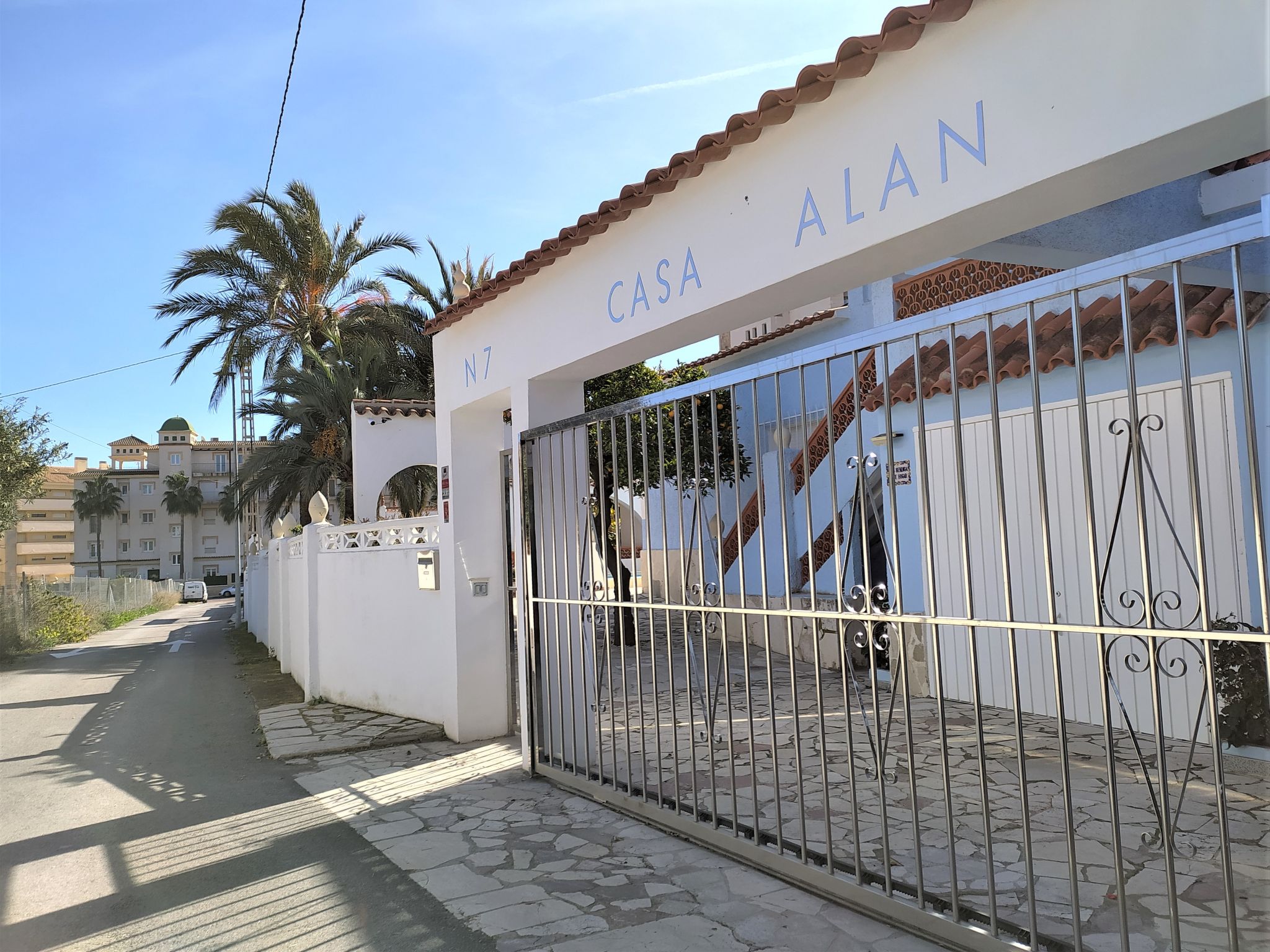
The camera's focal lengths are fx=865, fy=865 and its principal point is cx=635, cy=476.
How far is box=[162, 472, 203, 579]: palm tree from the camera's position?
2522 inches

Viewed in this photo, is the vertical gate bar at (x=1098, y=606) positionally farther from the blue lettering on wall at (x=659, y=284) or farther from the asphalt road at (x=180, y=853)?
the asphalt road at (x=180, y=853)

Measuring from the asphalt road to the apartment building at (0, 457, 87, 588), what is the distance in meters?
22.3

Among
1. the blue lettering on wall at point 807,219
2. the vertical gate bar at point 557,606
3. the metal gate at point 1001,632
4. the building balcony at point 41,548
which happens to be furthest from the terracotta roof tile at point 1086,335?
the building balcony at point 41,548

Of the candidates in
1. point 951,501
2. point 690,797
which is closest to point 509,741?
point 690,797

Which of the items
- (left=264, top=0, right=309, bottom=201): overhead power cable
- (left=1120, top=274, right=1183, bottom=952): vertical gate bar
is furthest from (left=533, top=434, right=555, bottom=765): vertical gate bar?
(left=264, top=0, right=309, bottom=201): overhead power cable

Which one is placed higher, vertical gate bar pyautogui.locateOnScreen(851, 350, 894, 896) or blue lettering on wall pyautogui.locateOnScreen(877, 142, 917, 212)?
blue lettering on wall pyautogui.locateOnScreen(877, 142, 917, 212)

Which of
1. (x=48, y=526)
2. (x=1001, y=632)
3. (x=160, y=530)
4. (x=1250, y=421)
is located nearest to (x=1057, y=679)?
(x=1250, y=421)

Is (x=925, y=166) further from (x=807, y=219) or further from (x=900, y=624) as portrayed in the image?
(x=900, y=624)

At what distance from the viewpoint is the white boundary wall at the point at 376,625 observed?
8.48 metres

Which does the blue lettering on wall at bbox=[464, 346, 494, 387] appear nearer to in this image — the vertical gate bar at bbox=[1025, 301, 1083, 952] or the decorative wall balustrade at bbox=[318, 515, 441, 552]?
the decorative wall balustrade at bbox=[318, 515, 441, 552]

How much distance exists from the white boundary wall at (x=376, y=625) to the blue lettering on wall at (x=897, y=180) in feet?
18.2

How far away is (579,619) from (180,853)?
2.89 metres

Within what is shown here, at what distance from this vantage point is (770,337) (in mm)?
15422

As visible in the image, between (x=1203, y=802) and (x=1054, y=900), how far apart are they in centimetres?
201
